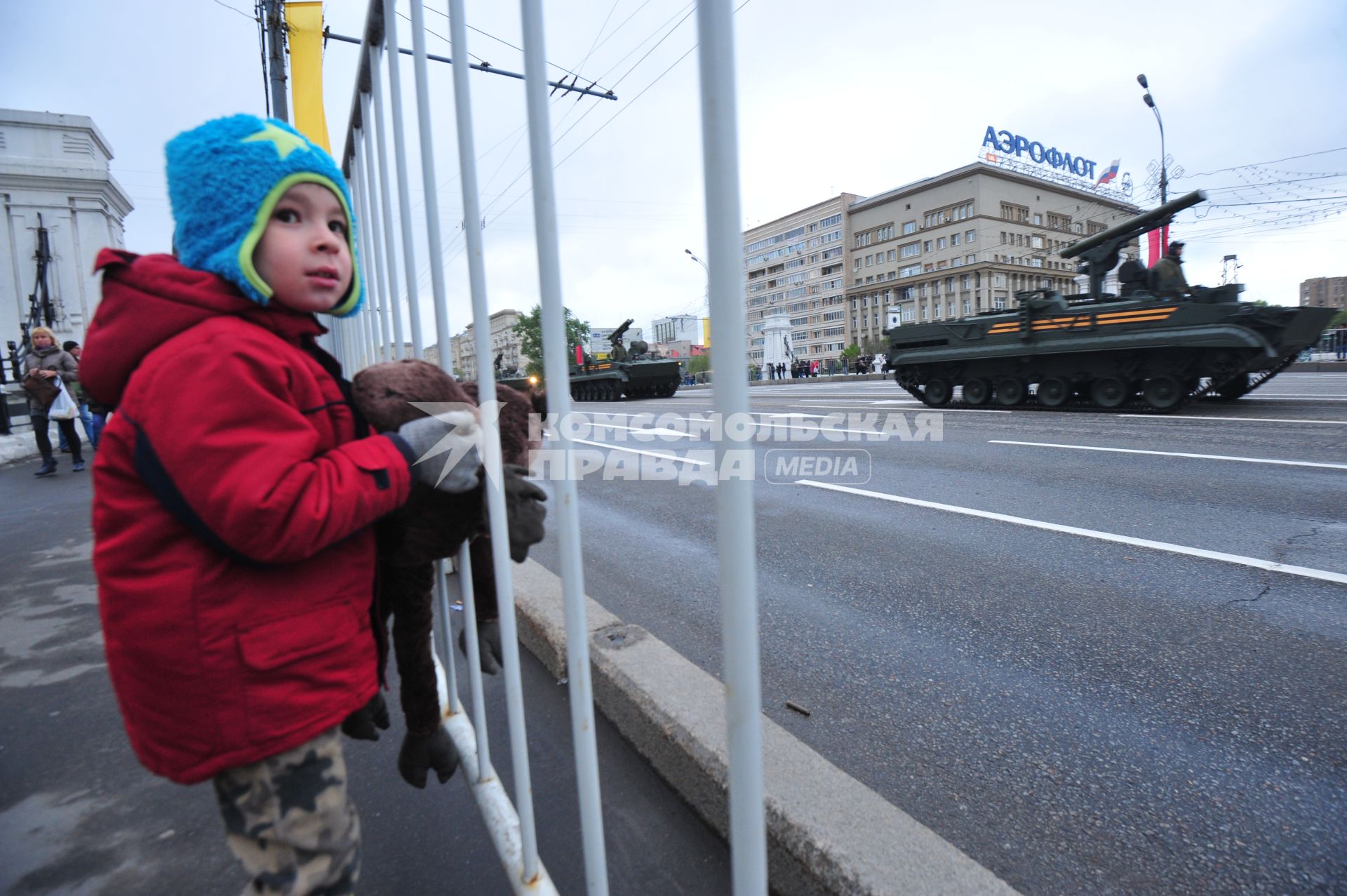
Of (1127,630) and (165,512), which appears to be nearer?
(165,512)

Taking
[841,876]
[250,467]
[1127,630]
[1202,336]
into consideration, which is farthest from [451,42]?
[1202,336]

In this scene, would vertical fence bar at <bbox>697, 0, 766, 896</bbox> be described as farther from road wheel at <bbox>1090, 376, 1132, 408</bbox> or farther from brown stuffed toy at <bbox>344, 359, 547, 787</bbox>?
road wheel at <bbox>1090, 376, 1132, 408</bbox>

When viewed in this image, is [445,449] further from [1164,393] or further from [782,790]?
[1164,393]

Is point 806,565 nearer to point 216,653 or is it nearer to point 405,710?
point 405,710

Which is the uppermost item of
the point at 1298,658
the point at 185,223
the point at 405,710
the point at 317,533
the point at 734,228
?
the point at 185,223

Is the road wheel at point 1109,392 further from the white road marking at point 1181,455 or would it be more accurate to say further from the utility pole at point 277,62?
the utility pole at point 277,62

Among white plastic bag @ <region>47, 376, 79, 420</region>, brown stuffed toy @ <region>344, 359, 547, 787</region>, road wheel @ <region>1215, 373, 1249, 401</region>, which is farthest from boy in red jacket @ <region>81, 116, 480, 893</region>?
road wheel @ <region>1215, 373, 1249, 401</region>

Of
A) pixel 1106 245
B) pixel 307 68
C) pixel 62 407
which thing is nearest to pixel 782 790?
pixel 307 68

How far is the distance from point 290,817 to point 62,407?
31.5 feet

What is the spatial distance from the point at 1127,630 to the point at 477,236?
2.89 metres

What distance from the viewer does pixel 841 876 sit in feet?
4.25

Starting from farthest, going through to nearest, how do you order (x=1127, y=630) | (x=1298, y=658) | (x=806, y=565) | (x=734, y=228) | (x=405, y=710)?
1. (x=806, y=565)
2. (x=1127, y=630)
3. (x=1298, y=658)
4. (x=405, y=710)
5. (x=734, y=228)

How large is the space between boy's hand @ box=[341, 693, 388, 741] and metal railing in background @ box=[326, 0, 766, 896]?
21 cm

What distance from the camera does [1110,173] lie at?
209ft
